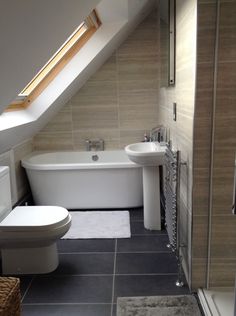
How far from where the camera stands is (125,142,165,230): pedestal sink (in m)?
2.87

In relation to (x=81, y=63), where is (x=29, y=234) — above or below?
below

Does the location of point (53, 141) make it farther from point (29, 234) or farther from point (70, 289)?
point (70, 289)

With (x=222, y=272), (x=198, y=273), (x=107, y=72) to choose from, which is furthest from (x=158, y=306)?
(x=107, y=72)

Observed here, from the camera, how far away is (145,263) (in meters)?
2.56

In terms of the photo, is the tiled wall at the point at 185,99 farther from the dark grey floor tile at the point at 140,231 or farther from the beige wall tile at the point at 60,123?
the beige wall tile at the point at 60,123

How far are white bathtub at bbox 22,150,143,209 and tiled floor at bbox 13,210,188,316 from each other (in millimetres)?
736

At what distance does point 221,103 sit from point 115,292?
1.46m

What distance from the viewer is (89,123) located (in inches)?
166

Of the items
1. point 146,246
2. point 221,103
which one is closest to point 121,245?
point 146,246

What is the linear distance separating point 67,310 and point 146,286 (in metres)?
0.58

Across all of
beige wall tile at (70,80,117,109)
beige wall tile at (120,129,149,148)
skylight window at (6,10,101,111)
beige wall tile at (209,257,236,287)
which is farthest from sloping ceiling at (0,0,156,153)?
beige wall tile at (209,257,236,287)

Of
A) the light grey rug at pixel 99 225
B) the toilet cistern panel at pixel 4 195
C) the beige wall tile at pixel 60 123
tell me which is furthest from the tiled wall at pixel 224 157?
the beige wall tile at pixel 60 123

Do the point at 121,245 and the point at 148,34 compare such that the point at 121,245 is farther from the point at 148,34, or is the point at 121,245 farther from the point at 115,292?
the point at 148,34

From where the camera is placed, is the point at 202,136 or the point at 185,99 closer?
the point at 202,136
